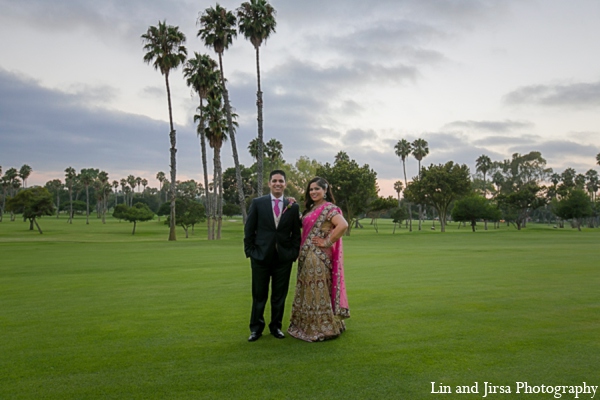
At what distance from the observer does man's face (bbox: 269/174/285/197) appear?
20.4 ft

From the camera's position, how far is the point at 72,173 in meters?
99.0

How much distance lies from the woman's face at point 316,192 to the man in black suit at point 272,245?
12.4 inches

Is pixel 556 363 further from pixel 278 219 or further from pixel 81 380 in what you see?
pixel 81 380

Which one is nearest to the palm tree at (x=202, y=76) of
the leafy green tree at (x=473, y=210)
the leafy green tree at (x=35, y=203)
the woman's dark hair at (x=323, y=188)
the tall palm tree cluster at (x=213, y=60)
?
the tall palm tree cluster at (x=213, y=60)

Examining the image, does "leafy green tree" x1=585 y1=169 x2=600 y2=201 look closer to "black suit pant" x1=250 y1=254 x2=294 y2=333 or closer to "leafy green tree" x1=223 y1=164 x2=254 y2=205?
"leafy green tree" x1=223 y1=164 x2=254 y2=205

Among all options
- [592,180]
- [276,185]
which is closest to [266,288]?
[276,185]

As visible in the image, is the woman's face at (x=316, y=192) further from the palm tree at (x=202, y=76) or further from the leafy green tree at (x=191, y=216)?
the leafy green tree at (x=191, y=216)

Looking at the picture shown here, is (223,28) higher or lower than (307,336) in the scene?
higher

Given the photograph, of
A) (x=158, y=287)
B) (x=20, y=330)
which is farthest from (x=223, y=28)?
(x=20, y=330)

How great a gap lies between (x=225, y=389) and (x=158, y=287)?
24.8 ft

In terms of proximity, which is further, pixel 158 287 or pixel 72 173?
pixel 72 173

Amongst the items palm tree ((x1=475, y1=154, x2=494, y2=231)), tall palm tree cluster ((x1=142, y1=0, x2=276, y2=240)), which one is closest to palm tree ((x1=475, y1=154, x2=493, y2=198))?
palm tree ((x1=475, y1=154, x2=494, y2=231))

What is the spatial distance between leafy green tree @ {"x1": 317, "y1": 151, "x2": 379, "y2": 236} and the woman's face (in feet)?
160

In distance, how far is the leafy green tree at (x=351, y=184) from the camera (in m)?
56.3
